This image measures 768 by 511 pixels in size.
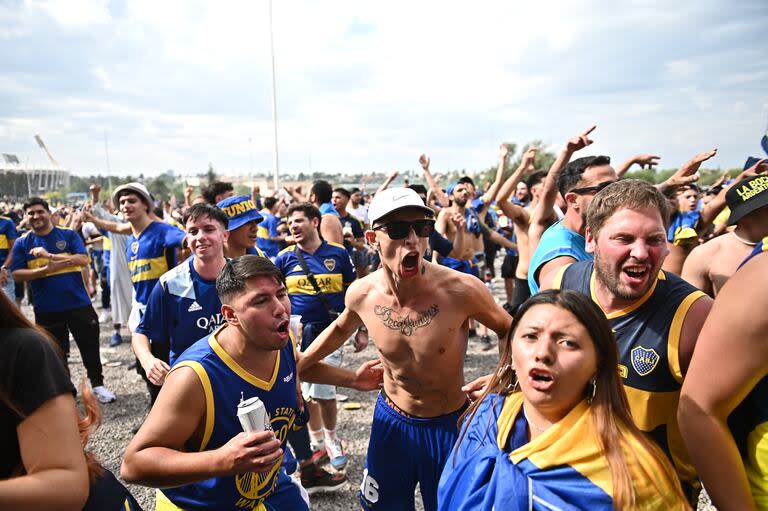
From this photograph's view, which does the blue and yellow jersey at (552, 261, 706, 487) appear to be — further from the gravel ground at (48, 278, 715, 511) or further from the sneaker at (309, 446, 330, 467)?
the sneaker at (309, 446, 330, 467)

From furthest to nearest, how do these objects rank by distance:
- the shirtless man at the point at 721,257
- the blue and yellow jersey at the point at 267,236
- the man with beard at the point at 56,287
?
the blue and yellow jersey at the point at 267,236 < the man with beard at the point at 56,287 < the shirtless man at the point at 721,257

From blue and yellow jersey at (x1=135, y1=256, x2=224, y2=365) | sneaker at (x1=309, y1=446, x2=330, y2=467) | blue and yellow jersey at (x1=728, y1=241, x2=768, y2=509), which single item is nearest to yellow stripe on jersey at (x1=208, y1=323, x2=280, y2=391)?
blue and yellow jersey at (x1=135, y1=256, x2=224, y2=365)

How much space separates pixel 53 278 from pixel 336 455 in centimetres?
456

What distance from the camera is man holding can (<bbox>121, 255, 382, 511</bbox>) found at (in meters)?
1.88

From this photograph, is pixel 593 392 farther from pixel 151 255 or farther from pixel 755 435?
pixel 151 255

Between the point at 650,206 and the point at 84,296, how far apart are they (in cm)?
676

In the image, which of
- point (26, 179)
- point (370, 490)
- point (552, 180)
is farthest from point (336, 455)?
point (26, 179)

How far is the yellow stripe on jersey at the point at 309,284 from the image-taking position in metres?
4.90

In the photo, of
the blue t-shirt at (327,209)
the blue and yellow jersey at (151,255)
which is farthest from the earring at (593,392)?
the blue t-shirt at (327,209)

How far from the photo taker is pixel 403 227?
276cm

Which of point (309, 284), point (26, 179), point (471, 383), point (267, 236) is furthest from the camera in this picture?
point (26, 179)

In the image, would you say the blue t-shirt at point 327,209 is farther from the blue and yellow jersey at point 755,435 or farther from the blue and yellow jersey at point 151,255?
the blue and yellow jersey at point 755,435

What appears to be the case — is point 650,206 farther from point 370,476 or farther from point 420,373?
point 370,476

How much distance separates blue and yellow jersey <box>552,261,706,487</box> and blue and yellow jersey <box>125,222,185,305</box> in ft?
15.1
